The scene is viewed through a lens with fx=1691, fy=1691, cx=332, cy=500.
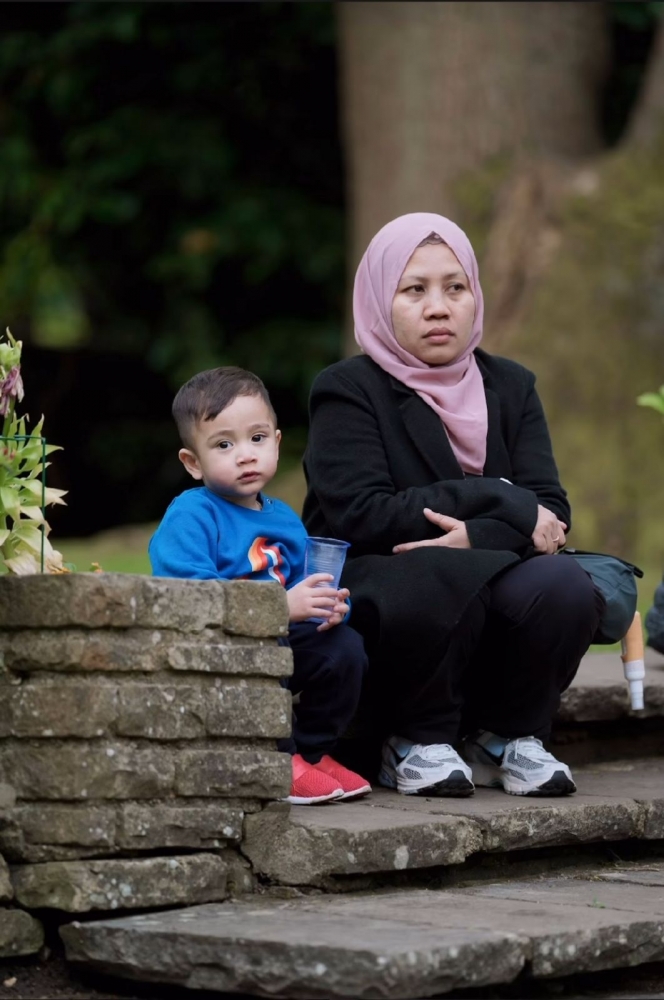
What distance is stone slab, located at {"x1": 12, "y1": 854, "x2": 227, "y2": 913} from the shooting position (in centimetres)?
308

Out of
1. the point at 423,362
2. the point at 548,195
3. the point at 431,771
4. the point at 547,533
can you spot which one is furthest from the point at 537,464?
the point at 548,195

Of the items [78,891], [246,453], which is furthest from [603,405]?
[78,891]

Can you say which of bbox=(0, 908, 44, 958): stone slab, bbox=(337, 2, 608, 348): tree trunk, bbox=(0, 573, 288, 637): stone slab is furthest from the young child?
bbox=(337, 2, 608, 348): tree trunk

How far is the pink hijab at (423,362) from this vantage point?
398 centimetres

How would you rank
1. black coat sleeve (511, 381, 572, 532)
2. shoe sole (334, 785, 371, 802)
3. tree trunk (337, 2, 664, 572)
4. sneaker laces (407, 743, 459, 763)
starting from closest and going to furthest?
shoe sole (334, 785, 371, 802) < sneaker laces (407, 743, 459, 763) < black coat sleeve (511, 381, 572, 532) < tree trunk (337, 2, 664, 572)

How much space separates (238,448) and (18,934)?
1091 millimetres

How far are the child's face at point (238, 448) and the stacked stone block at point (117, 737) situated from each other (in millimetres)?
375

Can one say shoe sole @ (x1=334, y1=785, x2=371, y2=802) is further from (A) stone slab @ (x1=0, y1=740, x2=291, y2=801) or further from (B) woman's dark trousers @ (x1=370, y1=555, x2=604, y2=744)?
(A) stone slab @ (x1=0, y1=740, x2=291, y2=801)

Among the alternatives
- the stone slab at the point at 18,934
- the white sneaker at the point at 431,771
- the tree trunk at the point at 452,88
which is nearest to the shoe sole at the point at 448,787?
the white sneaker at the point at 431,771

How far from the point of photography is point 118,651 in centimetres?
313

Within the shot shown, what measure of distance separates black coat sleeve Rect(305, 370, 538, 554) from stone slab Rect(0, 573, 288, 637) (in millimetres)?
612

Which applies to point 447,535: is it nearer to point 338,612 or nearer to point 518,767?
point 338,612

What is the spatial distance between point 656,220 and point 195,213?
10.1 ft

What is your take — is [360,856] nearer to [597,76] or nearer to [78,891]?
[78,891]
